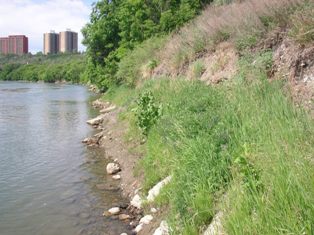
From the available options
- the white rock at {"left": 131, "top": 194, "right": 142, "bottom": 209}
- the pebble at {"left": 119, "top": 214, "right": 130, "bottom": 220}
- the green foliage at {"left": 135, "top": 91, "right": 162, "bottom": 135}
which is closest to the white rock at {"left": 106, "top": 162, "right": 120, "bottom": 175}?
the green foliage at {"left": 135, "top": 91, "right": 162, "bottom": 135}

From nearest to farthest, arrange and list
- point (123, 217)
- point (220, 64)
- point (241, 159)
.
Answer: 1. point (241, 159)
2. point (123, 217)
3. point (220, 64)

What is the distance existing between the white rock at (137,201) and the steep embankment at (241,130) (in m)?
0.23

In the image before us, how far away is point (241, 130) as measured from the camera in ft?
17.6

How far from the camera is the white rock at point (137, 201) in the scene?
788 cm

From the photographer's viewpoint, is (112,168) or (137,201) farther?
(112,168)

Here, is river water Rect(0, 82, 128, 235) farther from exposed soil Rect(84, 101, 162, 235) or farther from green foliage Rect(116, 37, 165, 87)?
green foliage Rect(116, 37, 165, 87)

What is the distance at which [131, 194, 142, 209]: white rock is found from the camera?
310 inches

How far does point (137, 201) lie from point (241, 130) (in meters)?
3.51

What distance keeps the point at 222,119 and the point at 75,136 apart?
484 inches

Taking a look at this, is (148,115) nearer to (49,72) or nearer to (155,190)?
(155,190)

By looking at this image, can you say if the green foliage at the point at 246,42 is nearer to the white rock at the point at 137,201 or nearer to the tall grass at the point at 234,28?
the tall grass at the point at 234,28

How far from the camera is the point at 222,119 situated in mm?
6258

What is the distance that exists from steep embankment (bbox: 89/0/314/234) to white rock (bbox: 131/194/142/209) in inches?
9.0

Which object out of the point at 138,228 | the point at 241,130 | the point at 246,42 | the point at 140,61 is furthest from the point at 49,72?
the point at 241,130
